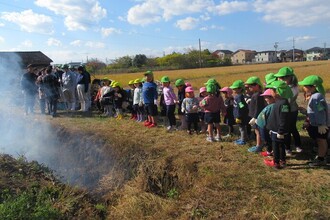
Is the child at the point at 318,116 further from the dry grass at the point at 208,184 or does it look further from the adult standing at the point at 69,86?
the adult standing at the point at 69,86

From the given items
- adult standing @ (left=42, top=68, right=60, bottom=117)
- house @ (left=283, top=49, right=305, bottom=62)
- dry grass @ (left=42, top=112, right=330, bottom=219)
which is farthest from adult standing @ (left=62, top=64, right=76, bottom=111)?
house @ (left=283, top=49, right=305, bottom=62)

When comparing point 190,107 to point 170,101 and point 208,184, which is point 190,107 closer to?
point 170,101

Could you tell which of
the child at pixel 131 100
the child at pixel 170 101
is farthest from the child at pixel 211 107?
the child at pixel 131 100

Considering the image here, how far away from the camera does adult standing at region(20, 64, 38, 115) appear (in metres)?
11.7

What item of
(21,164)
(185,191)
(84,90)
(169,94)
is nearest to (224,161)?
(185,191)

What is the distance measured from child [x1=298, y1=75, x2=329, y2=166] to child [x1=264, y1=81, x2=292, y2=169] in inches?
19.4

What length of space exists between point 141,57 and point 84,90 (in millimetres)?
61893

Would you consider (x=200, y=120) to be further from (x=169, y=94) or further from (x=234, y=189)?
(x=234, y=189)

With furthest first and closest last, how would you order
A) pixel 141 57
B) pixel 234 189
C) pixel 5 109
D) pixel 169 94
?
1. pixel 141 57
2. pixel 5 109
3. pixel 169 94
4. pixel 234 189

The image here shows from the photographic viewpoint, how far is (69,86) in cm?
1229

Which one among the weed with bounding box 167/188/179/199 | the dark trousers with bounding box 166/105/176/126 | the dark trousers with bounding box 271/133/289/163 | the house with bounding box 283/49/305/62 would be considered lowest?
the weed with bounding box 167/188/179/199

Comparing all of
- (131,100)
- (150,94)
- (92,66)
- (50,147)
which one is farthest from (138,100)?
(92,66)

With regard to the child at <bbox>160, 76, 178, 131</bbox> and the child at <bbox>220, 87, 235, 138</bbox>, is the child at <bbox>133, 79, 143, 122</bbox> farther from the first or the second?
the child at <bbox>220, 87, 235, 138</bbox>

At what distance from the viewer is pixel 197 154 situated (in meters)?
6.53
